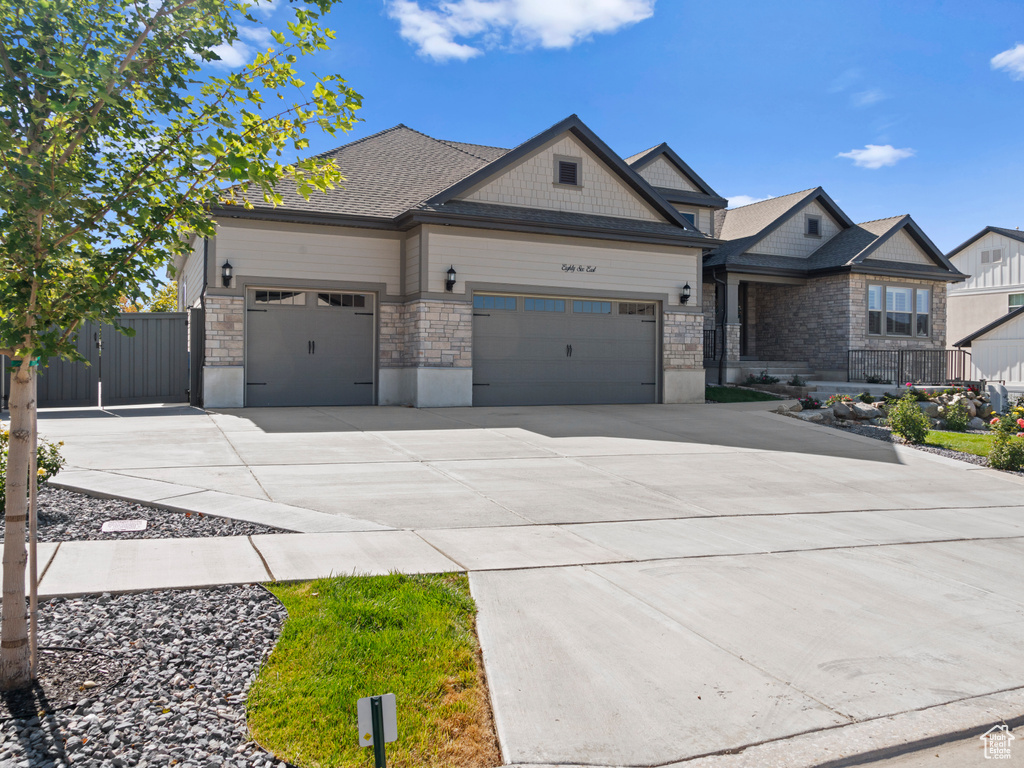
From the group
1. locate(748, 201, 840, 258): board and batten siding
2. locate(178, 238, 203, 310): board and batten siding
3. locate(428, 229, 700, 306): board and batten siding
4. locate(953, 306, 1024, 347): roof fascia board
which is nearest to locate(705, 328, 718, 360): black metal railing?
locate(748, 201, 840, 258): board and batten siding

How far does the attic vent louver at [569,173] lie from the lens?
1802 cm

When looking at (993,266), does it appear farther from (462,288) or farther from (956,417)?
(462,288)

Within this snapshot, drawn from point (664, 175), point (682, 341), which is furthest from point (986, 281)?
point (682, 341)

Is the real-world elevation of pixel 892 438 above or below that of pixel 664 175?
below

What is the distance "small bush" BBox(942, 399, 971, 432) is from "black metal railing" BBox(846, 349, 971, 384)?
6.12 meters

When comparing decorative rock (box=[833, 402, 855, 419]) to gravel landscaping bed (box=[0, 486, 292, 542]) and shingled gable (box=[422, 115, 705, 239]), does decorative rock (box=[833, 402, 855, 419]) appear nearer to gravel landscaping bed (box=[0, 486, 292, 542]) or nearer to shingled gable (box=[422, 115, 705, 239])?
shingled gable (box=[422, 115, 705, 239])

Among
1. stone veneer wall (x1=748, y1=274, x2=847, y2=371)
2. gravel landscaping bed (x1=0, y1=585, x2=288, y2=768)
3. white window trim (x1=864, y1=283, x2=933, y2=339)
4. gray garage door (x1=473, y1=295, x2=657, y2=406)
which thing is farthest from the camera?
white window trim (x1=864, y1=283, x2=933, y2=339)

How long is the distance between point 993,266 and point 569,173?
83.8 ft

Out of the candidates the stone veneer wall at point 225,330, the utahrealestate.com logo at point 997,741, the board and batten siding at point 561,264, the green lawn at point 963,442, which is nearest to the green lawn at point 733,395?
the board and batten siding at point 561,264

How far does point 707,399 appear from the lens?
20.2 metres

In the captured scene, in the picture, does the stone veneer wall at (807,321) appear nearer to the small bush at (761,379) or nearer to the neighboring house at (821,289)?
the neighboring house at (821,289)

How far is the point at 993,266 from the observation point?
33.8 m

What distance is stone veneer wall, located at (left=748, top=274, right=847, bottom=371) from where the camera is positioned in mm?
23766

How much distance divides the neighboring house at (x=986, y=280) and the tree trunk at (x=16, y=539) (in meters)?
36.3
